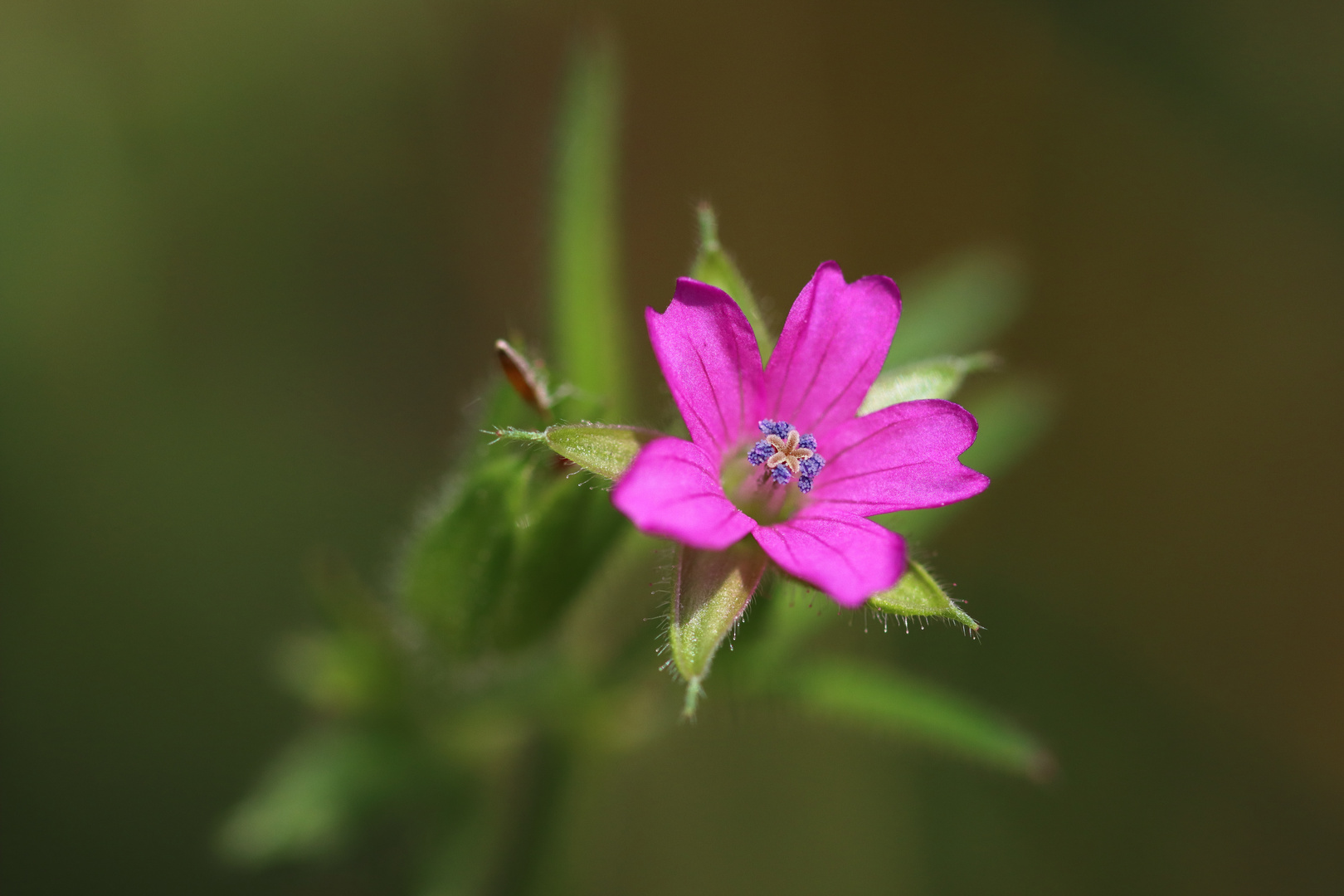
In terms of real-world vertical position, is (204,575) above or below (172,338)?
below

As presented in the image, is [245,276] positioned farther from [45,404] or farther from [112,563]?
[112,563]

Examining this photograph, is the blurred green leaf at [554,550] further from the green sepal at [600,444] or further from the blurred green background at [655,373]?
the blurred green background at [655,373]

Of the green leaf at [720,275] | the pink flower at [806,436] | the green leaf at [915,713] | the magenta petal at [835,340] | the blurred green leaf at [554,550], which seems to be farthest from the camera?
the green leaf at [915,713]

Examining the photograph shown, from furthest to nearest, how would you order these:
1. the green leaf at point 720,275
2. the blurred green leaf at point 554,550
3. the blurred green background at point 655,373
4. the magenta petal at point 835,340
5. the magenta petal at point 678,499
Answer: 1. the blurred green background at point 655,373
2. the blurred green leaf at point 554,550
3. the green leaf at point 720,275
4. the magenta petal at point 835,340
5. the magenta petal at point 678,499

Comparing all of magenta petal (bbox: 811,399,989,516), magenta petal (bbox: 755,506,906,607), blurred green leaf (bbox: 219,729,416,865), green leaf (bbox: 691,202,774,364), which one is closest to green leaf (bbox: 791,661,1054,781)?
magenta petal (bbox: 811,399,989,516)

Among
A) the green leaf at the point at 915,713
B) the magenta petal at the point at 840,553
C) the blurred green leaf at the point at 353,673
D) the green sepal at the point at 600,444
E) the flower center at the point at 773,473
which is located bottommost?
the green leaf at the point at 915,713

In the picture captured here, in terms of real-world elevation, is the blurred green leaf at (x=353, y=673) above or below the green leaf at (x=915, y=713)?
above

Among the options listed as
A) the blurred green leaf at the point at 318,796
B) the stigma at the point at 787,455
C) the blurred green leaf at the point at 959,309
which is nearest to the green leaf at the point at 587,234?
the blurred green leaf at the point at 959,309

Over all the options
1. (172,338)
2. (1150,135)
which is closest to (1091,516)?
(1150,135)
